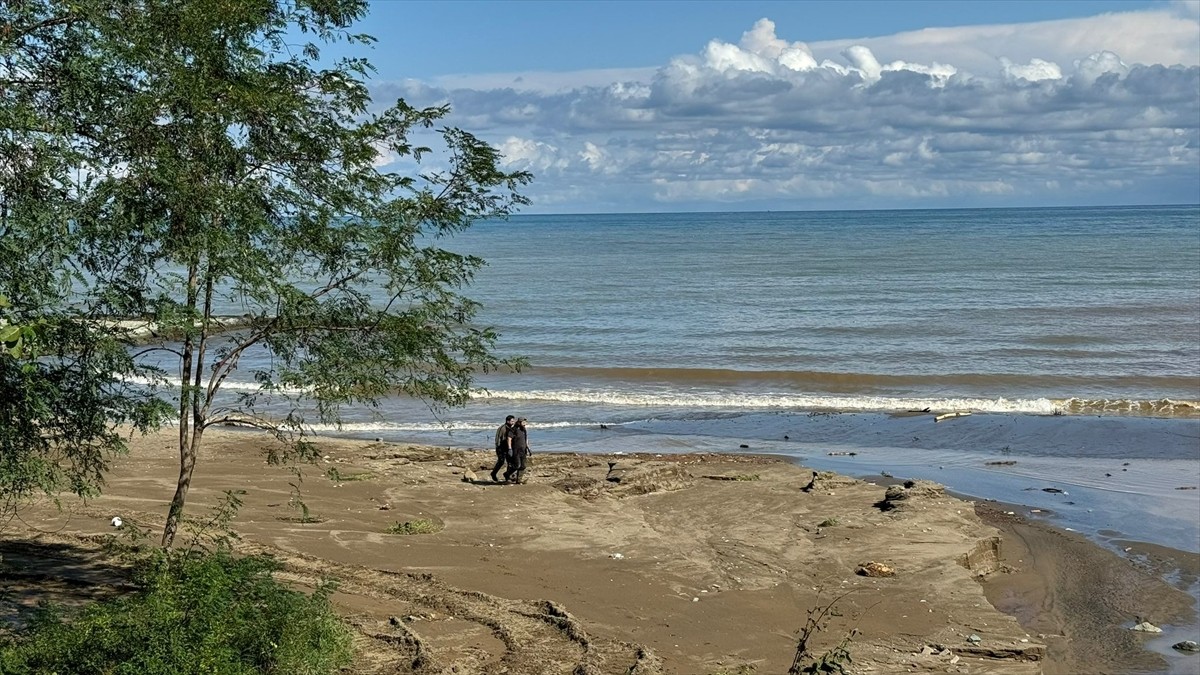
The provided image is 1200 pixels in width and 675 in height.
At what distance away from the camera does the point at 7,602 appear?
12.0m

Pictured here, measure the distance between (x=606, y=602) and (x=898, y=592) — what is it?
3.91 m

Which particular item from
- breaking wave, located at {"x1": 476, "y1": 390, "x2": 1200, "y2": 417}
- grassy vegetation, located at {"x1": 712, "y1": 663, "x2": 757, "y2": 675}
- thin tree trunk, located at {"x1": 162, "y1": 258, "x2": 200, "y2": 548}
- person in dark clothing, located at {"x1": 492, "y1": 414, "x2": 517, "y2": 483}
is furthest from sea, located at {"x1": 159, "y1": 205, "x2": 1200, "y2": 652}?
thin tree trunk, located at {"x1": 162, "y1": 258, "x2": 200, "y2": 548}

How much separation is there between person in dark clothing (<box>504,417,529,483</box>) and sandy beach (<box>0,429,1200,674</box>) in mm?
389

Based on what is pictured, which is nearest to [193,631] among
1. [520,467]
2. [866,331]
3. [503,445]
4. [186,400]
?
[186,400]

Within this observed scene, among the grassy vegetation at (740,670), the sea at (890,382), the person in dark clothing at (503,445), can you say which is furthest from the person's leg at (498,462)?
the grassy vegetation at (740,670)

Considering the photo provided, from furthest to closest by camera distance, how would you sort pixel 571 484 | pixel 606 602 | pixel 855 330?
1. pixel 855 330
2. pixel 571 484
3. pixel 606 602

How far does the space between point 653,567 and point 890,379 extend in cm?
2105

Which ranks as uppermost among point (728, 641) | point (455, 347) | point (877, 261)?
point (877, 261)

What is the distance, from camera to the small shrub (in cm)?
1712

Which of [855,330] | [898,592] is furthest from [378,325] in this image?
[855,330]

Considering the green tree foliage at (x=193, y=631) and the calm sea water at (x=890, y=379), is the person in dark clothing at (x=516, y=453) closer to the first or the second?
the calm sea water at (x=890, y=379)

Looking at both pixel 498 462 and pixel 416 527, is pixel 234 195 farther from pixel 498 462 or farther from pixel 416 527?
pixel 498 462

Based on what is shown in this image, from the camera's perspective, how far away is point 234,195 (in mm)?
10477

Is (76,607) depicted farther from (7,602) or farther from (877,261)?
(877,261)
